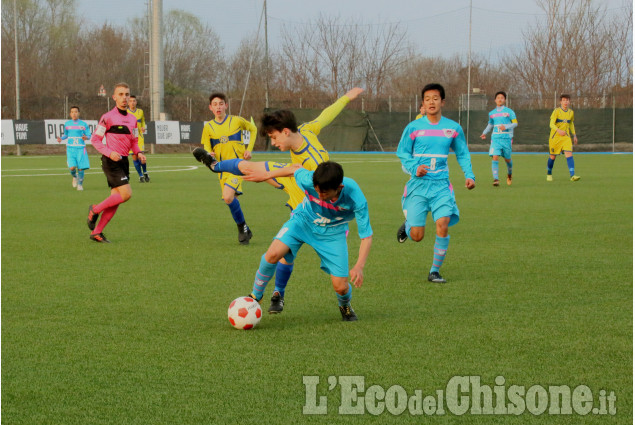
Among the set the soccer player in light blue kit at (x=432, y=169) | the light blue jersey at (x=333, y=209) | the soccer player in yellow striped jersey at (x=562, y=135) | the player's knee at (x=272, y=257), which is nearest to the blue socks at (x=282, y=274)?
the player's knee at (x=272, y=257)

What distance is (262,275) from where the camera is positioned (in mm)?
6488

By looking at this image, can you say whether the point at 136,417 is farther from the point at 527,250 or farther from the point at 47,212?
the point at 47,212

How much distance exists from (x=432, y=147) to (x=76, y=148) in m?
13.7

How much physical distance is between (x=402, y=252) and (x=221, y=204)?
6783 millimetres

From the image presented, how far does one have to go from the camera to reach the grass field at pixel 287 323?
460cm

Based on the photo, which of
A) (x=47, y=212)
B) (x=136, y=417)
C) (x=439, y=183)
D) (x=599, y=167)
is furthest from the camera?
(x=599, y=167)

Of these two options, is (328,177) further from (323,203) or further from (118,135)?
(118,135)

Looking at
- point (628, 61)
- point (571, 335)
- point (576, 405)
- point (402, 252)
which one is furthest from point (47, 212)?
point (628, 61)

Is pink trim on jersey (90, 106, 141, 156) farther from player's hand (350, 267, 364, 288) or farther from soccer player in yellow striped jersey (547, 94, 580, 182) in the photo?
soccer player in yellow striped jersey (547, 94, 580, 182)

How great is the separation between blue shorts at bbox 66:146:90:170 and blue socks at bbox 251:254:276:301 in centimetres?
1401

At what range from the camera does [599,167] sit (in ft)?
91.1

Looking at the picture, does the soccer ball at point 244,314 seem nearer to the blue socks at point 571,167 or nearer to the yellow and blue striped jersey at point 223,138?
the yellow and blue striped jersey at point 223,138

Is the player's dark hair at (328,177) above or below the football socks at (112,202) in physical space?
above

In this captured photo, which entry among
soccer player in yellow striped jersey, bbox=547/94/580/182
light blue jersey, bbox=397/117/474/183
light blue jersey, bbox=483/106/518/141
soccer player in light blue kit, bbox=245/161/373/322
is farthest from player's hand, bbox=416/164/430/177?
soccer player in yellow striped jersey, bbox=547/94/580/182
